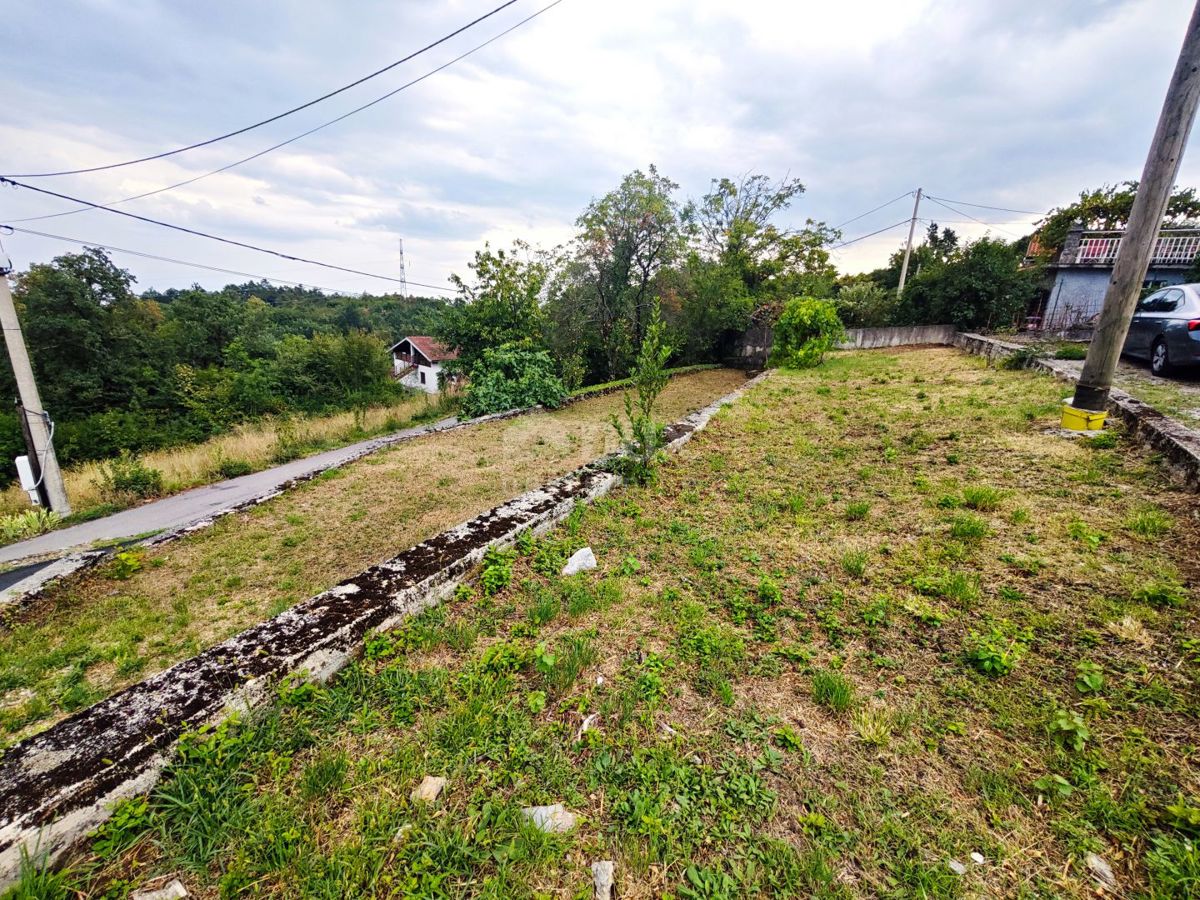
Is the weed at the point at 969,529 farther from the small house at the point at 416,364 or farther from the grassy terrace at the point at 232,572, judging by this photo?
the small house at the point at 416,364

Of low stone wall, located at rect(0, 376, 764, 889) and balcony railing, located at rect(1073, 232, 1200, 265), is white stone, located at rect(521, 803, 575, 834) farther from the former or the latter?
balcony railing, located at rect(1073, 232, 1200, 265)

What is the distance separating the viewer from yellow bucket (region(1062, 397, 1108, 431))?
459cm

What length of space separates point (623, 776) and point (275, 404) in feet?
94.7

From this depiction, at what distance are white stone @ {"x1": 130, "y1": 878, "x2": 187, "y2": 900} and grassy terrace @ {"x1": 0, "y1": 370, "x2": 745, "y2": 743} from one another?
62.4 inches

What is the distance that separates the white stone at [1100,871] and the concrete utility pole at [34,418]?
38.6 ft

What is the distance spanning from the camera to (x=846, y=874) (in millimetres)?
1271

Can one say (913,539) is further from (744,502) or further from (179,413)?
(179,413)

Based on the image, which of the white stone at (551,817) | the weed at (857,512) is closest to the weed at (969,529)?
the weed at (857,512)

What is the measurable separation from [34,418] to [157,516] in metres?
→ 2.96

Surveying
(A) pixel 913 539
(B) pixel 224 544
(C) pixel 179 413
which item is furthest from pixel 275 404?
(A) pixel 913 539

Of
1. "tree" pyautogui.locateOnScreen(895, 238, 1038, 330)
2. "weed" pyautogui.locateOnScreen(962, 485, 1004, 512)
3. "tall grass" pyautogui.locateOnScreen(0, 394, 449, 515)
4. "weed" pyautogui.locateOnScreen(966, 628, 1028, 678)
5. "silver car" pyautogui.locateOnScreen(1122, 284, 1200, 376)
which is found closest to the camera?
"weed" pyautogui.locateOnScreen(966, 628, 1028, 678)

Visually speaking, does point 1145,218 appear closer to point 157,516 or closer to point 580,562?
point 580,562

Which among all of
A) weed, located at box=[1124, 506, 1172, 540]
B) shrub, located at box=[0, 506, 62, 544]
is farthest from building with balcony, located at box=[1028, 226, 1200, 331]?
shrub, located at box=[0, 506, 62, 544]

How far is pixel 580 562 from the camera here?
10.1ft
